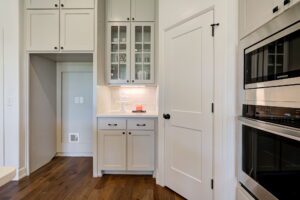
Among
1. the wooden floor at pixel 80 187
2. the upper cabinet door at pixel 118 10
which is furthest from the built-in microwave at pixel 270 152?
the upper cabinet door at pixel 118 10

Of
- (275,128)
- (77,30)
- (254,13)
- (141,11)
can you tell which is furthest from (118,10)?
(275,128)

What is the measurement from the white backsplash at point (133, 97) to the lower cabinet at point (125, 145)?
69 cm

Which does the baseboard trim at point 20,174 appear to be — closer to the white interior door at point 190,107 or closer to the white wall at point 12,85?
the white wall at point 12,85

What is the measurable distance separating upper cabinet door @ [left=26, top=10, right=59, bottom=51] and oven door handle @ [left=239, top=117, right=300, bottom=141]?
2.83 metres

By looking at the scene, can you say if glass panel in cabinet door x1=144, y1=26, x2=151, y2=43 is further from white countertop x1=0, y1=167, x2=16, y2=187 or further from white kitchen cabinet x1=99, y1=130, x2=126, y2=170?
white countertop x1=0, y1=167, x2=16, y2=187

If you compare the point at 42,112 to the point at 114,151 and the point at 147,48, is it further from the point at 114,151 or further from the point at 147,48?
the point at 147,48

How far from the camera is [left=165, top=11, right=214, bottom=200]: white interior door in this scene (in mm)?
2125

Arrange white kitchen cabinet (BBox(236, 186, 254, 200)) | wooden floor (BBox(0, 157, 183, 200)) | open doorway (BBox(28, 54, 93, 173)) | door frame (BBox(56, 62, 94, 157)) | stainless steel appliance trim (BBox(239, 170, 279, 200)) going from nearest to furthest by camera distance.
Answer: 1. stainless steel appliance trim (BBox(239, 170, 279, 200))
2. white kitchen cabinet (BBox(236, 186, 254, 200))
3. wooden floor (BBox(0, 157, 183, 200))
4. open doorway (BBox(28, 54, 93, 173))
5. door frame (BBox(56, 62, 94, 157))

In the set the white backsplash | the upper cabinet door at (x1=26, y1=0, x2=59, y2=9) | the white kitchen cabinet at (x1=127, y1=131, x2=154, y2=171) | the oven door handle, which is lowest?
the white kitchen cabinet at (x1=127, y1=131, x2=154, y2=171)

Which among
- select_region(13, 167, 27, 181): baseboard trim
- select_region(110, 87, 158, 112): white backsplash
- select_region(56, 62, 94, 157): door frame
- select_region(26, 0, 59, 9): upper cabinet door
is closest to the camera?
select_region(13, 167, 27, 181): baseboard trim

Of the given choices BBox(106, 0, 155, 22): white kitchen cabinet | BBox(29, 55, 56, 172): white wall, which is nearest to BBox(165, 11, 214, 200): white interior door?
BBox(106, 0, 155, 22): white kitchen cabinet

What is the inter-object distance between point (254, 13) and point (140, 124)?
2114mm

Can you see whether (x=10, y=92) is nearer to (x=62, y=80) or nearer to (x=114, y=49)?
(x=62, y=80)

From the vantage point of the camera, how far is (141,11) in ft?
10.8
